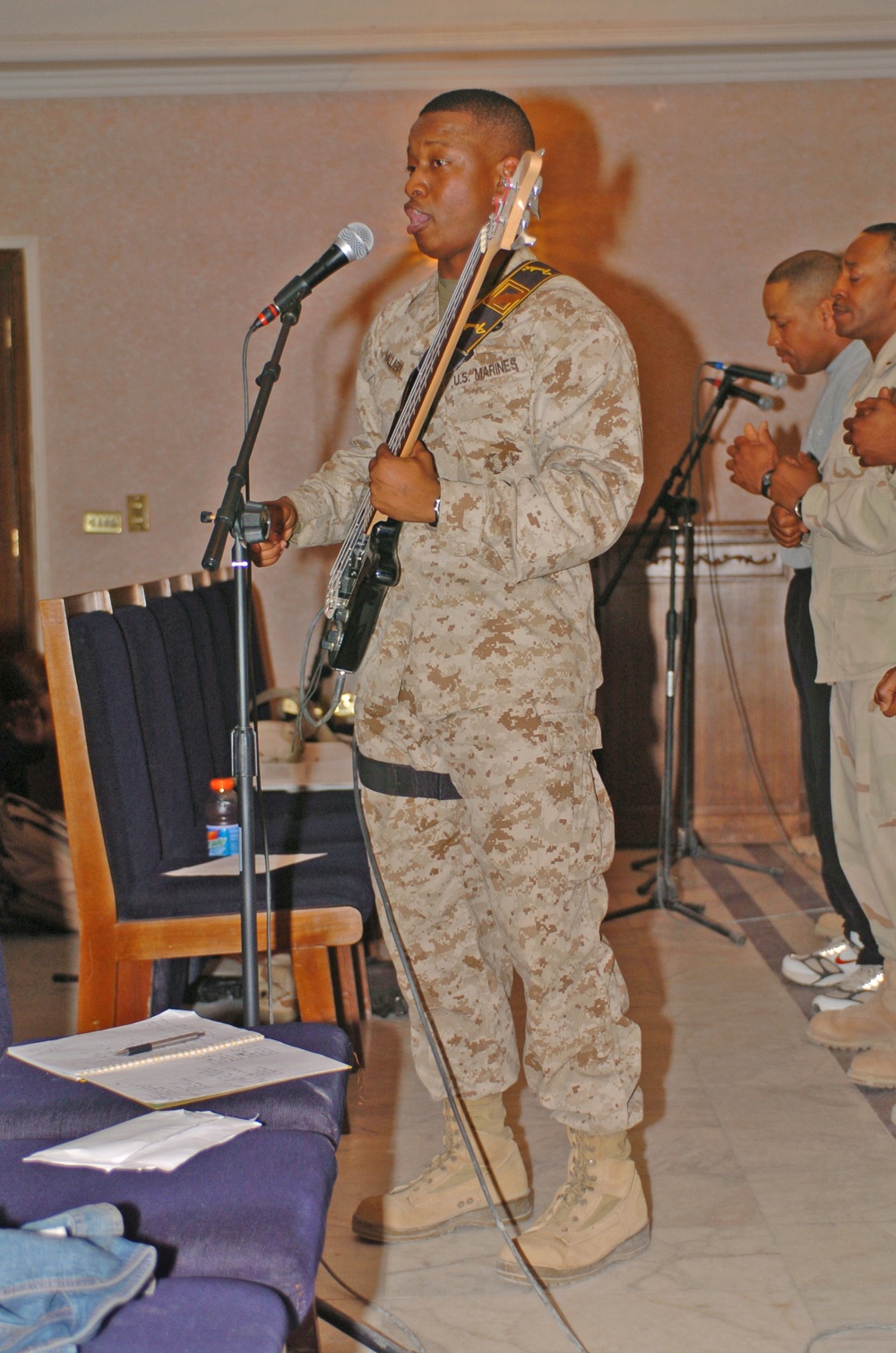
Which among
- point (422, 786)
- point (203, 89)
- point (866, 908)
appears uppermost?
point (203, 89)

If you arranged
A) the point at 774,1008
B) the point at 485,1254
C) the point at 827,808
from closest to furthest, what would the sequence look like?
1. the point at 485,1254
2. the point at 774,1008
3. the point at 827,808

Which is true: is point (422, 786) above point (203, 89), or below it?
below

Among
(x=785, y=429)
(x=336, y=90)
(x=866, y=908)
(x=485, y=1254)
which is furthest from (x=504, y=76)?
(x=485, y=1254)

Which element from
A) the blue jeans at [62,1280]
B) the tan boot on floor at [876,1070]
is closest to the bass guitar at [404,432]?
the blue jeans at [62,1280]

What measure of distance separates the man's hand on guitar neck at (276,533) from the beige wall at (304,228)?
293 cm

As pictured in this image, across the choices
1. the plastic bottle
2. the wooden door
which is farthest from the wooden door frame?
the plastic bottle

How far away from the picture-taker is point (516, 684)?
5.72ft

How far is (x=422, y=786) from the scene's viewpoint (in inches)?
73.3

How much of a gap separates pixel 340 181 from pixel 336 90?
32 centimetres

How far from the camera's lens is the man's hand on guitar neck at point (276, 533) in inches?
67.7

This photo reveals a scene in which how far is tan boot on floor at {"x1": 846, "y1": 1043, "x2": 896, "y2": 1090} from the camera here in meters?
2.49

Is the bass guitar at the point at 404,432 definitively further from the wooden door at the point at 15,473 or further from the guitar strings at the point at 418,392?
the wooden door at the point at 15,473

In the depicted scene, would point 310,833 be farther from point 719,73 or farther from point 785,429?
point 719,73

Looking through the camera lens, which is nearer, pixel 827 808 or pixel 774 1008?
pixel 774 1008
